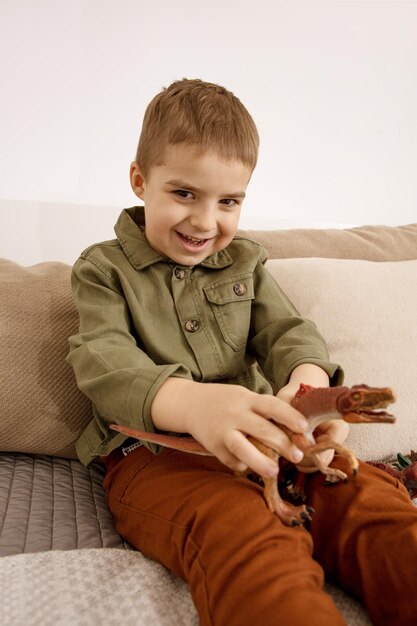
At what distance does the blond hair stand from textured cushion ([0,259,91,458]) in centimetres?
33

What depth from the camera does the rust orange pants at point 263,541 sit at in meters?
0.51

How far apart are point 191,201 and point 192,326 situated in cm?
20

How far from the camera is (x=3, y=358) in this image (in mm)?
951

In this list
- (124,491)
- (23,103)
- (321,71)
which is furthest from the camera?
(321,71)

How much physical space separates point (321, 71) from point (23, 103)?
2.92 ft

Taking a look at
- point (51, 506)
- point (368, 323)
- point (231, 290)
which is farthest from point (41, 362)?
point (368, 323)

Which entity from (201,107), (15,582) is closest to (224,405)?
(15,582)

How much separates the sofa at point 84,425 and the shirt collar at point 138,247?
193 mm

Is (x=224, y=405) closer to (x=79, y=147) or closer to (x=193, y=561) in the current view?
(x=193, y=561)

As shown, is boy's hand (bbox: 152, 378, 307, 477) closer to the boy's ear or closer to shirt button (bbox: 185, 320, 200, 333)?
shirt button (bbox: 185, 320, 200, 333)

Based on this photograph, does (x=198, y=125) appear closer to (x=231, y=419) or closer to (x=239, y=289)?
(x=239, y=289)

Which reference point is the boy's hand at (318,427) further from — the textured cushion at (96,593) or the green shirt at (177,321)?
the textured cushion at (96,593)

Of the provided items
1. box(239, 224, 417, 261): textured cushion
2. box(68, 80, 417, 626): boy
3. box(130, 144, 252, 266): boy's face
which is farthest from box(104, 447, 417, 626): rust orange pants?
box(239, 224, 417, 261): textured cushion

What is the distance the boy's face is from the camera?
2.60 feet
